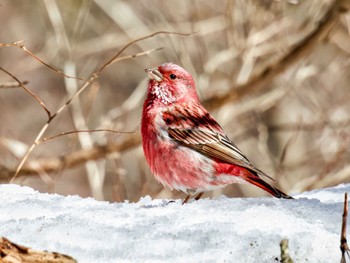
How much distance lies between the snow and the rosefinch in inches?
34.3

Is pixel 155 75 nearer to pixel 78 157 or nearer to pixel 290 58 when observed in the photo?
pixel 78 157

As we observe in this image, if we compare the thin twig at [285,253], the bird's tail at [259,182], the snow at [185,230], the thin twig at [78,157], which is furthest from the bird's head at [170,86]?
the thin twig at [285,253]

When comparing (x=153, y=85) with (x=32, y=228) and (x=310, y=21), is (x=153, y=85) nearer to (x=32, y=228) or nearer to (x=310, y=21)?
(x=32, y=228)

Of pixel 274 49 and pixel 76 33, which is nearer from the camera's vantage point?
pixel 76 33

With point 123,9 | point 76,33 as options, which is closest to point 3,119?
point 123,9

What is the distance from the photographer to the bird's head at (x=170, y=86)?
15.6 feet

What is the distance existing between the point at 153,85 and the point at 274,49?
12.4 feet

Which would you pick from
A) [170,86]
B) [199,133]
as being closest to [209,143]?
[199,133]

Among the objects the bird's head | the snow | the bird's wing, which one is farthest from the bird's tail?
the bird's head

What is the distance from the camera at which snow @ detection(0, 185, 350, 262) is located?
9.58 ft

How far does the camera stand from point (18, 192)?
3.92 m

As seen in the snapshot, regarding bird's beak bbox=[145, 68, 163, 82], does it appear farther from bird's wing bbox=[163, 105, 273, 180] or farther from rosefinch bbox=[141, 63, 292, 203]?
bird's wing bbox=[163, 105, 273, 180]

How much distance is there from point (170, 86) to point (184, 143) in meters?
0.42

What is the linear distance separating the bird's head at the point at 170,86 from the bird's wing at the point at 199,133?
0.08 metres
